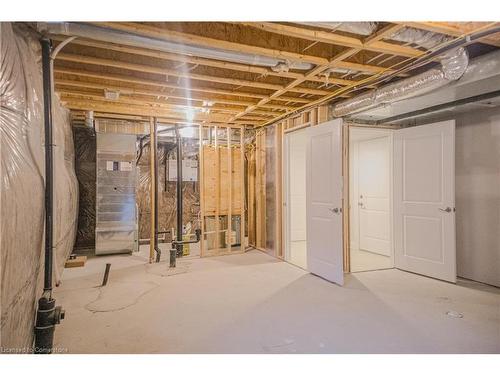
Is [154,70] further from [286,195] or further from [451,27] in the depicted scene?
[286,195]

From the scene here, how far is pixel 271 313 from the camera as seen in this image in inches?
111

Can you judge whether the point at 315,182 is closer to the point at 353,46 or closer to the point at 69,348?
the point at 353,46

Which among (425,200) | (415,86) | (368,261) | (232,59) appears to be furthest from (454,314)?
(232,59)

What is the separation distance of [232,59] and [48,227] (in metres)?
1.98

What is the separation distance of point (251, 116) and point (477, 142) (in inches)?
124

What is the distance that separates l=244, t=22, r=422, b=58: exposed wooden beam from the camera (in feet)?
7.16

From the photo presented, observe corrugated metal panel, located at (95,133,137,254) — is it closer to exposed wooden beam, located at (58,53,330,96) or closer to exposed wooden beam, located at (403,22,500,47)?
exposed wooden beam, located at (58,53,330,96)

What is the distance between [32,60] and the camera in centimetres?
212

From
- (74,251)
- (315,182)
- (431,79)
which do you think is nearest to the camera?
(431,79)

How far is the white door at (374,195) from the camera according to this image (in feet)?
17.0

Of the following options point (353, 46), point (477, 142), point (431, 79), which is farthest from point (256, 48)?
point (477, 142)

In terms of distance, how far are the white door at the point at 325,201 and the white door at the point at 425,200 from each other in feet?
4.13

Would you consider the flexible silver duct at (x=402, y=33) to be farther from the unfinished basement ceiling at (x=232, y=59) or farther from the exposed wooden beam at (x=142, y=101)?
the exposed wooden beam at (x=142, y=101)

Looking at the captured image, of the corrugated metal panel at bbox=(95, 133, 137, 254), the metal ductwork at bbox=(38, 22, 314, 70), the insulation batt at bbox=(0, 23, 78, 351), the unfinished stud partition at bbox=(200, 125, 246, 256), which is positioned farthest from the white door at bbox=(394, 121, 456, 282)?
the corrugated metal panel at bbox=(95, 133, 137, 254)
